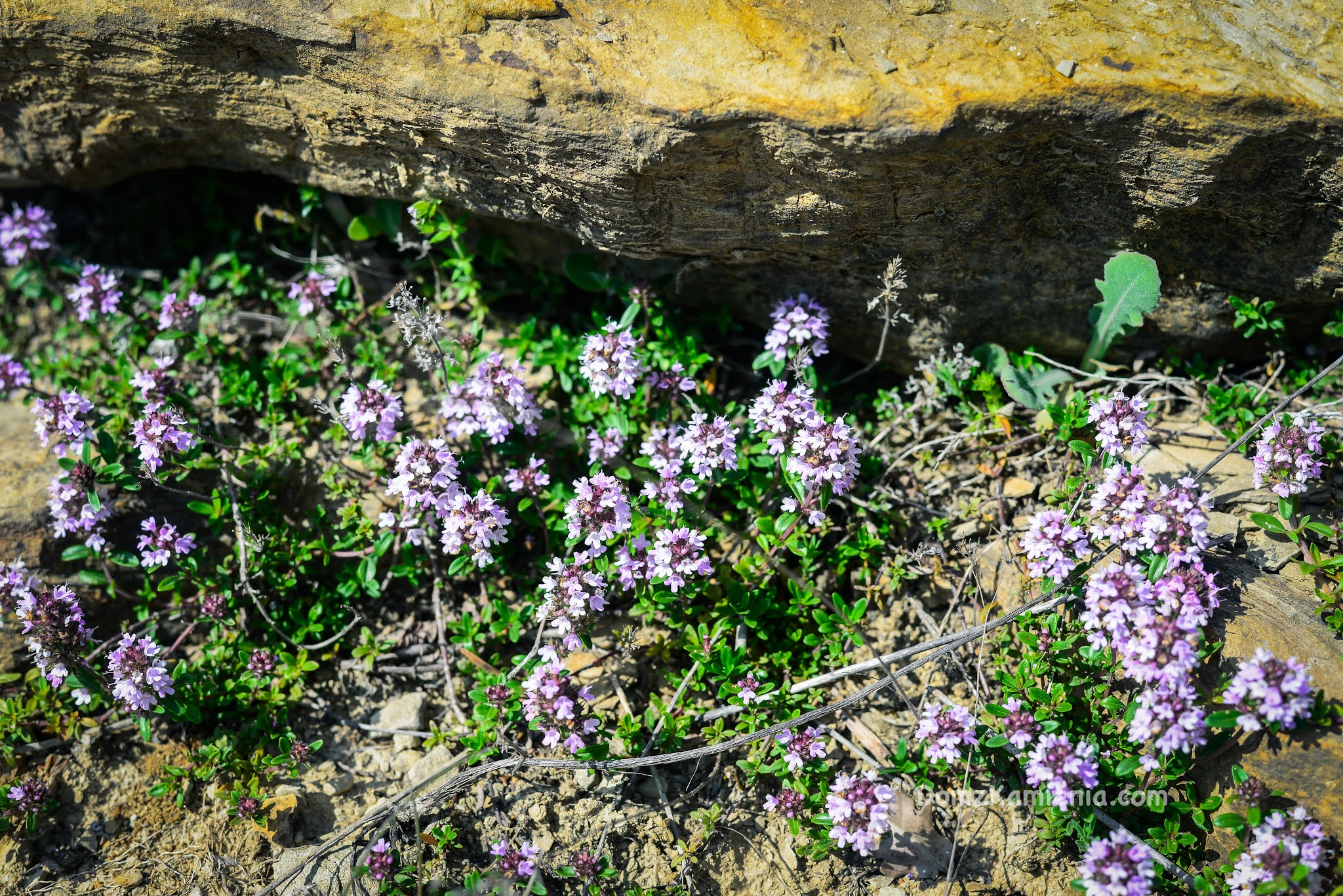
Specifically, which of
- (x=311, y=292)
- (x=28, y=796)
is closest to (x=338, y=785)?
(x=28, y=796)

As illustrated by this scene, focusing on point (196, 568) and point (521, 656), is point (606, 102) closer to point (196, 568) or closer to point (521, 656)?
point (521, 656)

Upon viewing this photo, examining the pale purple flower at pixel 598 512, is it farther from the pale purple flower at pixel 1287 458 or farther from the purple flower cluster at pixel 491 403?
the pale purple flower at pixel 1287 458

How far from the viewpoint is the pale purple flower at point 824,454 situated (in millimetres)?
4023

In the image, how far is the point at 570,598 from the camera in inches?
157

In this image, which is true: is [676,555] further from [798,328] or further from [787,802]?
[798,328]

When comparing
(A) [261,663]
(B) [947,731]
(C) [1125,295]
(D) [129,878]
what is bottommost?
(D) [129,878]

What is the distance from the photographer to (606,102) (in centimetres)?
382

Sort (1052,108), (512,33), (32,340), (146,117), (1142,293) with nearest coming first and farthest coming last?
(1052,108) → (512,33) → (1142,293) → (146,117) → (32,340)

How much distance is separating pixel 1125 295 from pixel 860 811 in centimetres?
273

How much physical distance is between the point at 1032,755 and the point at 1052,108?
2.72 meters

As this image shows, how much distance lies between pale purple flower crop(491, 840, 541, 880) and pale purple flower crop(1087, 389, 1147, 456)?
10.4 feet

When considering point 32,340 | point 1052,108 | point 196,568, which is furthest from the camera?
point 32,340

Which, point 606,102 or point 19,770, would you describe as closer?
point 606,102

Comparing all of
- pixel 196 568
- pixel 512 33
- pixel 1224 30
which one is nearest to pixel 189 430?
pixel 196 568
